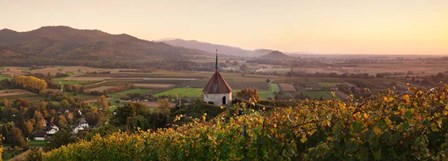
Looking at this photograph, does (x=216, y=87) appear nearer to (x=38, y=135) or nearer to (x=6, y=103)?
(x=38, y=135)

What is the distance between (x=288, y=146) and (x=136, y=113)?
3479 centimetres

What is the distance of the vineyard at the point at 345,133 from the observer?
14.4 ft

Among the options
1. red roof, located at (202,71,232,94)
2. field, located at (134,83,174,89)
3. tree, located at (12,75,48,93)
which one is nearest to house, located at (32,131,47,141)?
tree, located at (12,75,48,93)

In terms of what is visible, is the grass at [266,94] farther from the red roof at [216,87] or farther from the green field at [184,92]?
the red roof at [216,87]

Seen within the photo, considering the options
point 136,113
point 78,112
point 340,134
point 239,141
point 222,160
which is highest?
point 340,134

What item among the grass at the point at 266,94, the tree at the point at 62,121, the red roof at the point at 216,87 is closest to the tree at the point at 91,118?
the tree at the point at 62,121

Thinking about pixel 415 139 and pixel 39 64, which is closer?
pixel 415 139

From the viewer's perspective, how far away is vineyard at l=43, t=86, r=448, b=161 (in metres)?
4.39

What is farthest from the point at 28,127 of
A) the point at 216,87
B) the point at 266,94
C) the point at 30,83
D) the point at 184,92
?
the point at 216,87

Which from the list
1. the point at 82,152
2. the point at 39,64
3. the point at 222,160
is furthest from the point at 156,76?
the point at 222,160

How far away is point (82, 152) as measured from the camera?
1808cm

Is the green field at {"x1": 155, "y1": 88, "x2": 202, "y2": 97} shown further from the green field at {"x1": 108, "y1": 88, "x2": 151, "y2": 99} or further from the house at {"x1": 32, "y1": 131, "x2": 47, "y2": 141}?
the house at {"x1": 32, "y1": 131, "x2": 47, "y2": 141}

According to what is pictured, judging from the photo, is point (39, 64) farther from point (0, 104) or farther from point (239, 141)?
point (239, 141)

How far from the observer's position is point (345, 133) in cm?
482
